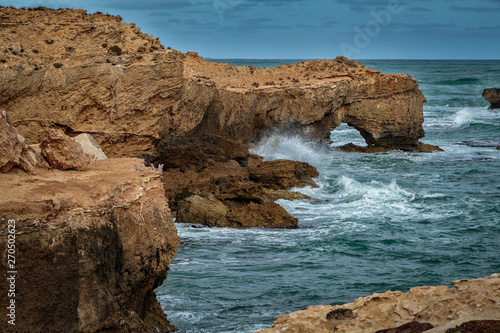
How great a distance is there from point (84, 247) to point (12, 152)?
2202 millimetres

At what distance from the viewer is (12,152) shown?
8625 mm

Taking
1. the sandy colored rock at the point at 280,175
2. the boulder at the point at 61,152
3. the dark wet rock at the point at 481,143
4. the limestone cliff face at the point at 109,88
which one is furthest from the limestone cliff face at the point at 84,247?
the dark wet rock at the point at 481,143

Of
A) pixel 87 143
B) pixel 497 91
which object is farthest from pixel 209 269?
pixel 497 91

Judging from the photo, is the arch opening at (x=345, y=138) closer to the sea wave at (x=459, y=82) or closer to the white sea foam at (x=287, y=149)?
the white sea foam at (x=287, y=149)

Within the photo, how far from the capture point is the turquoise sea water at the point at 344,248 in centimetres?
1232

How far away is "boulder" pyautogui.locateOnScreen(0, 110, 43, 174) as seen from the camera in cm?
Result: 848

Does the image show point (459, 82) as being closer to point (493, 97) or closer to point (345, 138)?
point (493, 97)

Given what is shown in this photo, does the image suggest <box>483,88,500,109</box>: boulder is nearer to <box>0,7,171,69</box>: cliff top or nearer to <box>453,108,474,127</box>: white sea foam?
<box>453,108,474,127</box>: white sea foam

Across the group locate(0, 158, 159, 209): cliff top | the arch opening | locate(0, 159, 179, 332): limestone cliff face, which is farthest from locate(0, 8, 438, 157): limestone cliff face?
the arch opening

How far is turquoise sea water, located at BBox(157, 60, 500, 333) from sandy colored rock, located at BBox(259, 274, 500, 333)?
371 centimetres

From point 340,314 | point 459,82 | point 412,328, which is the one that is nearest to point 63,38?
point 340,314

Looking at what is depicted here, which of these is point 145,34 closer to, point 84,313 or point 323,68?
point 323,68

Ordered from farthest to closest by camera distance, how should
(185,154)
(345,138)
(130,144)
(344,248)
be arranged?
(345,138), (185,154), (130,144), (344,248)

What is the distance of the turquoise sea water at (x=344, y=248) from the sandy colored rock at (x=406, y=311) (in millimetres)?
3713
